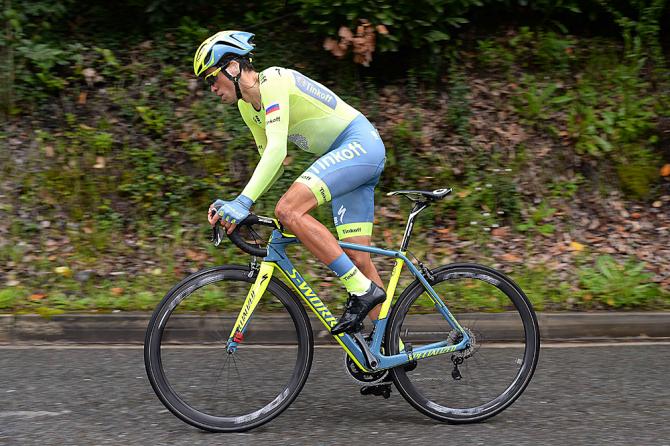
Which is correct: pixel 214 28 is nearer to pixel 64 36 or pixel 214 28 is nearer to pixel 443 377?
pixel 64 36

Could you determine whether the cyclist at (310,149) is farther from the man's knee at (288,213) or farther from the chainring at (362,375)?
the chainring at (362,375)

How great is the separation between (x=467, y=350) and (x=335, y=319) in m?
0.75

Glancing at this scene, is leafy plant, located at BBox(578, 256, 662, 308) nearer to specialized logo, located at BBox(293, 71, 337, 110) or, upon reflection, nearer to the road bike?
the road bike

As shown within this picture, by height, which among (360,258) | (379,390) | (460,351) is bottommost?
(379,390)

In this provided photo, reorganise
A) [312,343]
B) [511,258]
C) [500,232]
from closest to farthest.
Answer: [312,343]
[511,258]
[500,232]

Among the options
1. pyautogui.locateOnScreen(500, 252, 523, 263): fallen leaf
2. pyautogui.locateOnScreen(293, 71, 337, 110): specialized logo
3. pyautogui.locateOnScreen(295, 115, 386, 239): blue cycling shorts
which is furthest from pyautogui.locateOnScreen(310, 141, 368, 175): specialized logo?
pyautogui.locateOnScreen(500, 252, 523, 263): fallen leaf

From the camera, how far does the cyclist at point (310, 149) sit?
4.34 meters

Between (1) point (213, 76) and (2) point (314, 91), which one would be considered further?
(2) point (314, 91)

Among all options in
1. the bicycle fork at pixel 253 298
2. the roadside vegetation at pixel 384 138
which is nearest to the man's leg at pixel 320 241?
the bicycle fork at pixel 253 298

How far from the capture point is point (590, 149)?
8469 millimetres

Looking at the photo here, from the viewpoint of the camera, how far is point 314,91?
4582mm

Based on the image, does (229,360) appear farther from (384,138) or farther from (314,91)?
(384,138)

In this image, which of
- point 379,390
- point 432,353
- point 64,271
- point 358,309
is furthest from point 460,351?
point 64,271

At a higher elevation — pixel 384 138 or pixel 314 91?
pixel 314 91
